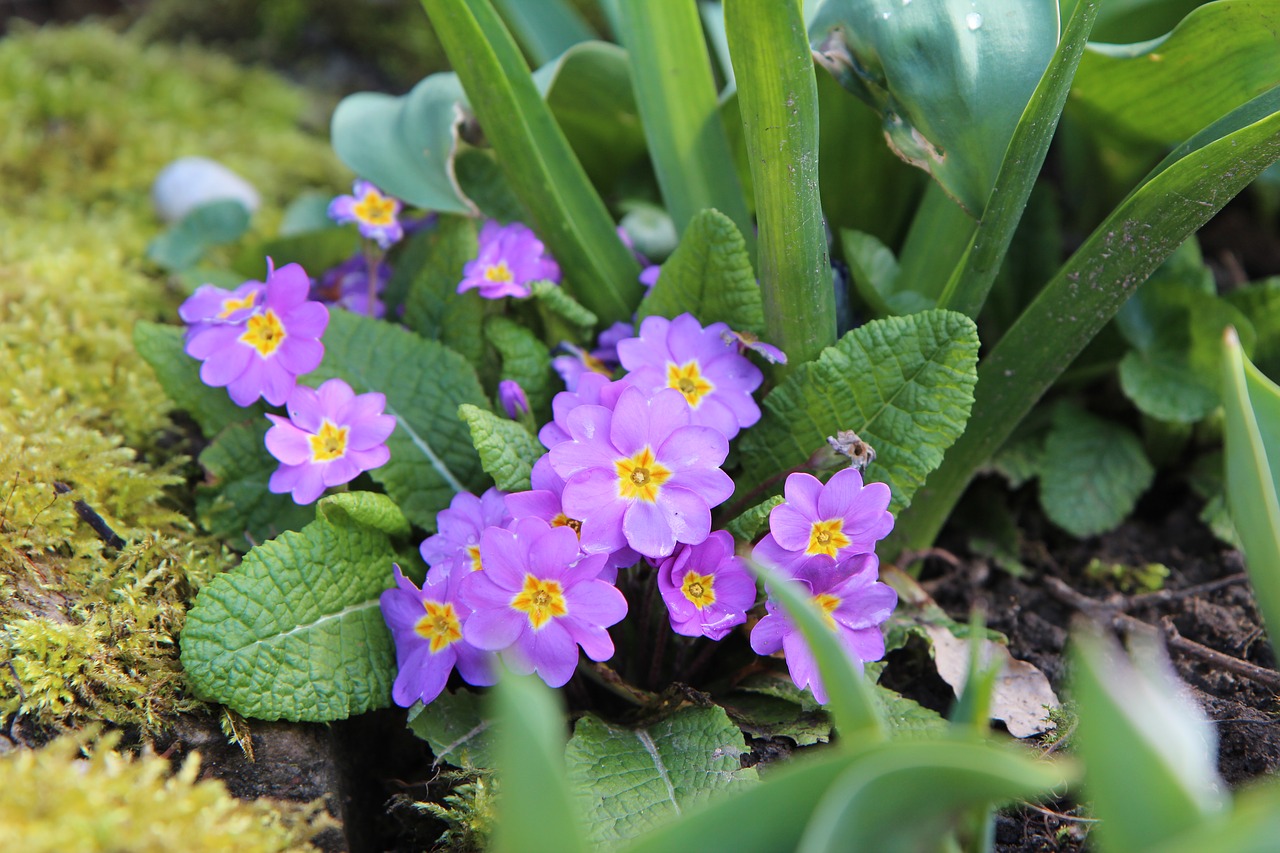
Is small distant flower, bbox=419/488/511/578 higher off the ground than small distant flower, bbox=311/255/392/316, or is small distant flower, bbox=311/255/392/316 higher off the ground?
small distant flower, bbox=311/255/392/316

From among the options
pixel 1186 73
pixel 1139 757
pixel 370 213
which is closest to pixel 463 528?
pixel 370 213

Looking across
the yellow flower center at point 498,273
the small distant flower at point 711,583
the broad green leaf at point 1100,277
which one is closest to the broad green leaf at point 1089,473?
the broad green leaf at point 1100,277

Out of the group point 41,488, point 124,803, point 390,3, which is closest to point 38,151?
point 390,3

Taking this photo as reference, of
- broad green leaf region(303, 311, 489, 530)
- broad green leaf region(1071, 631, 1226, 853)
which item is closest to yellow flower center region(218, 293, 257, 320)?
broad green leaf region(303, 311, 489, 530)

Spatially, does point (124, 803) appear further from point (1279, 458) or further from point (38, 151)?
point (38, 151)

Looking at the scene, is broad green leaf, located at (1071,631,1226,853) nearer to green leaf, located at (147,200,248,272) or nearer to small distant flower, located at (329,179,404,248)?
small distant flower, located at (329,179,404,248)
